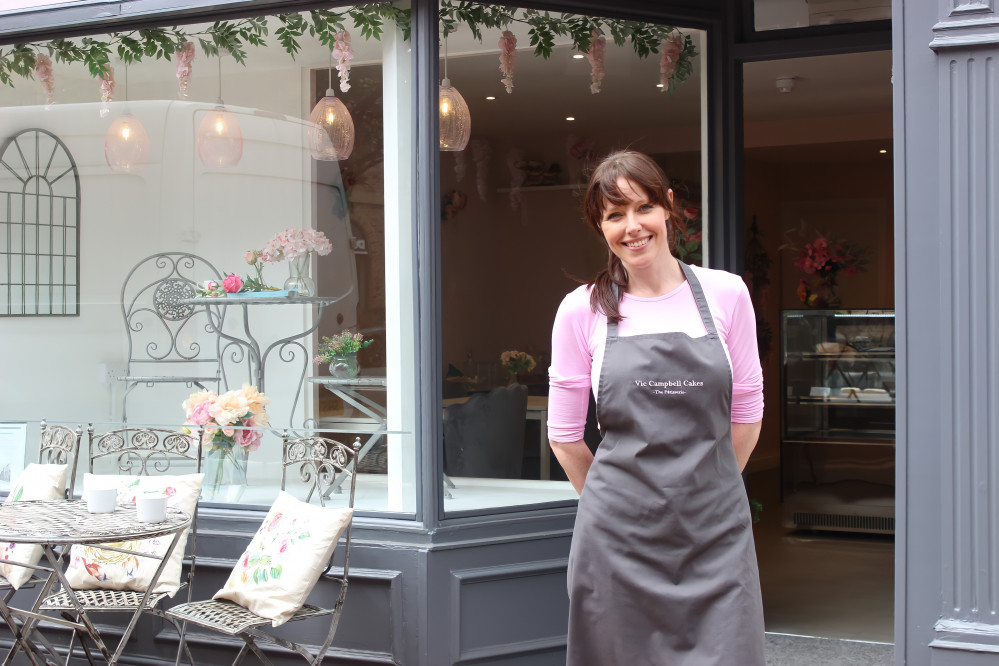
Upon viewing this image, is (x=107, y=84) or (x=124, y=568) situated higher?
(x=107, y=84)

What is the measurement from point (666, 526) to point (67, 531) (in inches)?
70.9

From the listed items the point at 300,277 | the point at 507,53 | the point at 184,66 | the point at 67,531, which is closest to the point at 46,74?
the point at 184,66

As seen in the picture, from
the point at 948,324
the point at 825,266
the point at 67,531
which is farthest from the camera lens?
the point at 825,266

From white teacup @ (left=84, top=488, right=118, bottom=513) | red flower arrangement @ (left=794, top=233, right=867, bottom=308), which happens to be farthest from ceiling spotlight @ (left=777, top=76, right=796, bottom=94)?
white teacup @ (left=84, top=488, right=118, bottom=513)

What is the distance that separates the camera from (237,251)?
4191 millimetres

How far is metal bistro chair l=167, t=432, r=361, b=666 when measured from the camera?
10.4 ft

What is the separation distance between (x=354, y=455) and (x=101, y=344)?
1390mm

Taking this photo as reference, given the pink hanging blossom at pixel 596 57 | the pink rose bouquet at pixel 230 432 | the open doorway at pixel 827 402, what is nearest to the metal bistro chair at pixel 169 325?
the pink rose bouquet at pixel 230 432

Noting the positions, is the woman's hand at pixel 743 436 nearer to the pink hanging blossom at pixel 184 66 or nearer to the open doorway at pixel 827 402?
the open doorway at pixel 827 402

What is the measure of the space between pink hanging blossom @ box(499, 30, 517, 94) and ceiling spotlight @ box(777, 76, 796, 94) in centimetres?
233

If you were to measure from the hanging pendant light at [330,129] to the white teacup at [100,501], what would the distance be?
1526 mm

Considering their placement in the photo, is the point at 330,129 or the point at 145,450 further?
the point at 145,450

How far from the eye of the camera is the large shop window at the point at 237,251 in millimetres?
3812

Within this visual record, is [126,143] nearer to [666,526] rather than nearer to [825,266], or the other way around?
[666,526]
